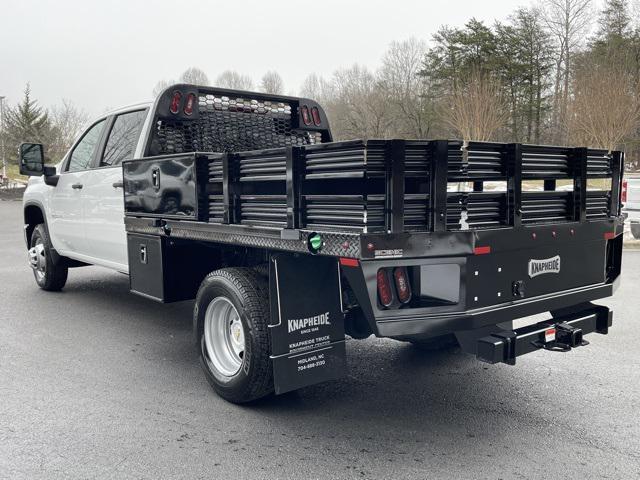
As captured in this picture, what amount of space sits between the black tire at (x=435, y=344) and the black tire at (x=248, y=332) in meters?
1.61

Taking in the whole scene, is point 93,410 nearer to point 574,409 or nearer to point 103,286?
point 574,409

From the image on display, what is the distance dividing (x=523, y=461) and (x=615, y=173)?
2.21m

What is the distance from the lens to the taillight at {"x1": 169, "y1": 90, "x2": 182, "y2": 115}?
18.0 ft

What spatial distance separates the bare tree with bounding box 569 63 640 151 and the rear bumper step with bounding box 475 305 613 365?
21.6 m

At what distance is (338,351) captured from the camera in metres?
3.83

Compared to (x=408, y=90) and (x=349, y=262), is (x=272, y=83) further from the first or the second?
(x=349, y=262)

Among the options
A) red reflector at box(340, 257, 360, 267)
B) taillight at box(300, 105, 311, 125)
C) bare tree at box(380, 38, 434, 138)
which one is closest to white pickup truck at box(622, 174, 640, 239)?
taillight at box(300, 105, 311, 125)

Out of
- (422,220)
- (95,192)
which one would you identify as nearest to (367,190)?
(422,220)

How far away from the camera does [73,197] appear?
6.68 meters

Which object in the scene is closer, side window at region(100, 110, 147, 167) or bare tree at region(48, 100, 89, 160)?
side window at region(100, 110, 147, 167)

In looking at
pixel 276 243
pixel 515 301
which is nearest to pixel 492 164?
pixel 515 301

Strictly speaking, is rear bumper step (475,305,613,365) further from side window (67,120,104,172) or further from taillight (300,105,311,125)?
side window (67,120,104,172)

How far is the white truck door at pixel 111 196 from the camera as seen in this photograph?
568 cm

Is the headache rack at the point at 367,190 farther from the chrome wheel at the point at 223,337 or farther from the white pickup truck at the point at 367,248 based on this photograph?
the chrome wheel at the point at 223,337
